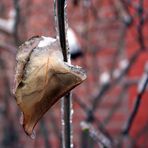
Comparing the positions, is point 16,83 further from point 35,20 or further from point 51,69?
point 35,20

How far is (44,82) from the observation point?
0.46 meters

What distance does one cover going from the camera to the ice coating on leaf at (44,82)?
0.46m

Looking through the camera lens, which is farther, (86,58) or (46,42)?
(86,58)

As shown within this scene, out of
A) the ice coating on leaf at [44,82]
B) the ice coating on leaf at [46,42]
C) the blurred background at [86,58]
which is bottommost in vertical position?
the blurred background at [86,58]

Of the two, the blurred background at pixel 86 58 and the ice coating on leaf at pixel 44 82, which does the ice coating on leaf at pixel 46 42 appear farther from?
the blurred background at pixel 86 58

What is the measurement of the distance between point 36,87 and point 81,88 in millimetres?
2482

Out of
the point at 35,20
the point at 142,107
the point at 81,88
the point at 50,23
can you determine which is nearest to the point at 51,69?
the point at 50,23

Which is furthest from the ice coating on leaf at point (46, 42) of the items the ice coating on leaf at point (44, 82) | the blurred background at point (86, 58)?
the blurred background at point (86, 58)

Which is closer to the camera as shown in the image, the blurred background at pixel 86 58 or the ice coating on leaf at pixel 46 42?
the ice coating on leaf at pixel 46 42

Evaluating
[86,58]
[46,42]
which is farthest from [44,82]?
[86,58]

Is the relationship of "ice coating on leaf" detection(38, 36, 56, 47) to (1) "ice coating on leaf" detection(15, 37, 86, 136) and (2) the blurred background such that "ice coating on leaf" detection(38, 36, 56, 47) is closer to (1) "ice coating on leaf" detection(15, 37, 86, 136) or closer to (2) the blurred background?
(1) "ice coating on leaf" detection(15, 37, 86, 136)

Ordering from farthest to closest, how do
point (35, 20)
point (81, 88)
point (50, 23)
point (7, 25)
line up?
1. point (81, 88)
2. point (35, 20)
3. point (50, 23)
4. point (7, 25)

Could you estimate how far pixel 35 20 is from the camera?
2680 millimetres

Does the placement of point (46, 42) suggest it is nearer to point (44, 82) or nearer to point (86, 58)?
point (44, 82)
